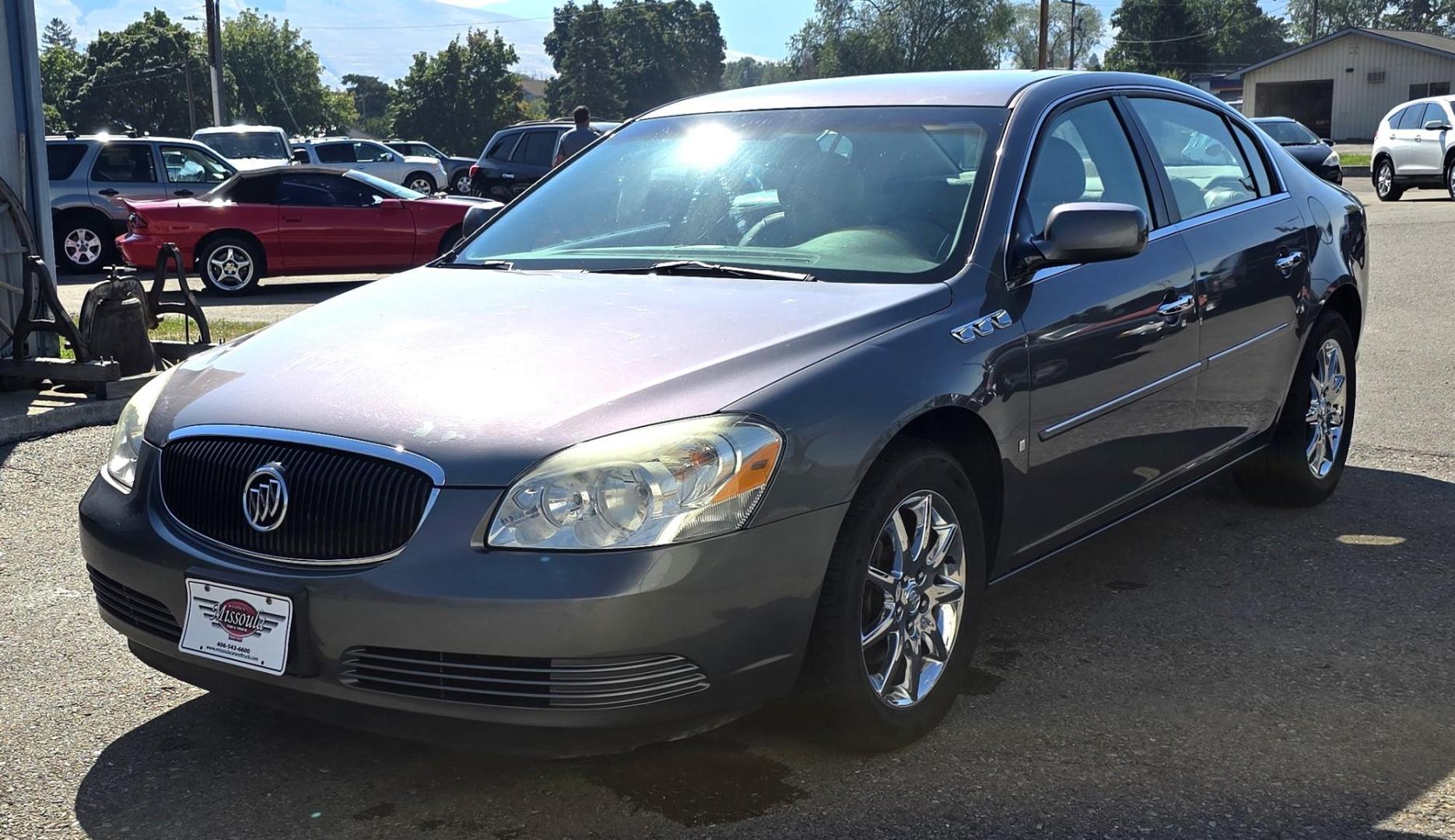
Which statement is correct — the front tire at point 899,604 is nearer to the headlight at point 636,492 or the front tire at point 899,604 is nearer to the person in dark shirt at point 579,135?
the headlight at point 636,492

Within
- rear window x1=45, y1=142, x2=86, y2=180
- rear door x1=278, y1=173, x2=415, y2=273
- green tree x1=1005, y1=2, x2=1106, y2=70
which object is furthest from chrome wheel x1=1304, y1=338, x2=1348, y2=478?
green tree x1=1005, y1=2, x2=1106, y2=70

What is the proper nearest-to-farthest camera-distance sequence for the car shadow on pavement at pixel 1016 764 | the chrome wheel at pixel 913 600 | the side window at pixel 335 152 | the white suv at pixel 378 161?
the car shadow on pavement at pixel 1016 764
the chrome wheel at pixel 913 600
the white suv at pixel 378 161
the side window at pixel 335 152

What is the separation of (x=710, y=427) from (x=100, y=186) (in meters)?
17.3

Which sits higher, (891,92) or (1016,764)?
(891,92)

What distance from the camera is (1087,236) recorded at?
12.2 ft

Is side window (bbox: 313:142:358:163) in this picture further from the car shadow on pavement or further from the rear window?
the car shadow on pavement

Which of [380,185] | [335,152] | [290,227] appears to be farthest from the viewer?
Result: [335,152]

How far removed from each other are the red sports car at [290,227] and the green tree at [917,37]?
6979 centimetres

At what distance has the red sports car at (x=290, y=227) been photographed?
15.3 meters

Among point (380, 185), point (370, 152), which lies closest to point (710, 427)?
point (380, 185)

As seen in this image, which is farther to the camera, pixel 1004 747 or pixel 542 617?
pixel 1004 747

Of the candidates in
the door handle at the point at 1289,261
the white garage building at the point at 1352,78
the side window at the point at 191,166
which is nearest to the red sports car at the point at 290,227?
the side window at the point at 191,166

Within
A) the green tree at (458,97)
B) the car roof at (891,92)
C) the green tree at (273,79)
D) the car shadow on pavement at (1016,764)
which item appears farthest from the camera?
the green tree at (273,79)

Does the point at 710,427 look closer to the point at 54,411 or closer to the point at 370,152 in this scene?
the point at 54,411
